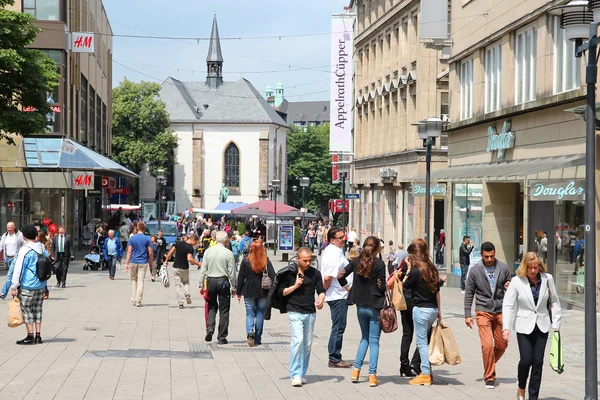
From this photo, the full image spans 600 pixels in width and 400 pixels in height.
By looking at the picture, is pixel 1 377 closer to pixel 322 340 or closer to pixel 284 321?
pixel 322 340

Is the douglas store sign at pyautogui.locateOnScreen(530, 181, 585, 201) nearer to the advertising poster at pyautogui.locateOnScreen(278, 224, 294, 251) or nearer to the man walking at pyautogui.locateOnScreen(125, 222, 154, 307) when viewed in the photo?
the man walking at pyautogui.locateOnScreen(125, 222, 154, 307)

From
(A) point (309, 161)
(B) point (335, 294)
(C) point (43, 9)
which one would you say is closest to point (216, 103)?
(A) point (309, 161)

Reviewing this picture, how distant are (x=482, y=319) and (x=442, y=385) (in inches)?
33.6

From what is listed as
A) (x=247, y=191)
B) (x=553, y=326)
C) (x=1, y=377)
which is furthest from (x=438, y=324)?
(x=247, y=191)

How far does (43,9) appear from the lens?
38.8 meters

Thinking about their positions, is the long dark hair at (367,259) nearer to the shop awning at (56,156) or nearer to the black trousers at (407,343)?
the black trousers at (407,343)

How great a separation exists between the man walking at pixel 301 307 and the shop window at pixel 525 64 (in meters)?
13.4

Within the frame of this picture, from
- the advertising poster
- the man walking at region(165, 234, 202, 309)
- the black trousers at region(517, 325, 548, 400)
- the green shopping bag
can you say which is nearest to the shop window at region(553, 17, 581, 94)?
the man walking at region(165, 234, 202, 309)

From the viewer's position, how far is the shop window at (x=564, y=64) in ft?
67.0

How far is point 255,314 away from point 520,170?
946 cm

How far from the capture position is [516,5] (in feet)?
79.6

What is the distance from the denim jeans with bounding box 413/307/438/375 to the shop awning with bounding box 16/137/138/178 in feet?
89.6

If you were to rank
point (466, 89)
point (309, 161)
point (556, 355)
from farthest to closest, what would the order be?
point (309, 161) → point (466, 89) → point (556, 355)

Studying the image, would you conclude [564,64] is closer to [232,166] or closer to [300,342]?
Answer: [300,342]
